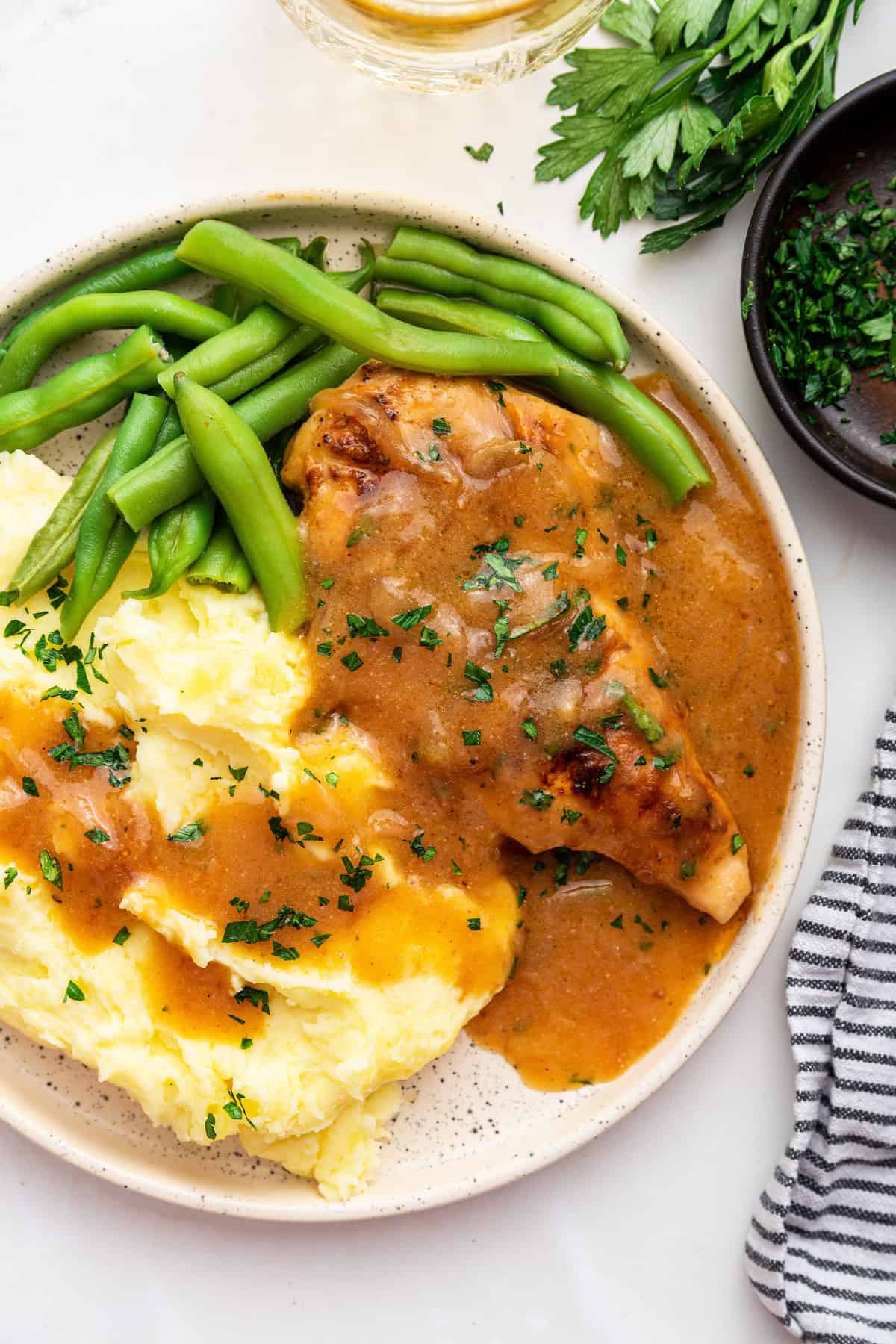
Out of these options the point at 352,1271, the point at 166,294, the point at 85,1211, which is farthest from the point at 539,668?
the point at 85,1211

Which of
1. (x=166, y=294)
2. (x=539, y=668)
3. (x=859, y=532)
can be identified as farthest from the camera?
(x=859, y=532)

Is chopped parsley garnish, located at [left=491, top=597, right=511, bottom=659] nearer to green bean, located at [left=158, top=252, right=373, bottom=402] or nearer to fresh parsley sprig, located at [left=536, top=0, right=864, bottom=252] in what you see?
green bean, located at [left=158, top=252, right=373, bottom=402]

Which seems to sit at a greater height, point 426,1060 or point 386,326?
point 386,326

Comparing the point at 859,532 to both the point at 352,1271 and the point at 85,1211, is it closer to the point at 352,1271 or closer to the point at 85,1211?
the point at 352,1271

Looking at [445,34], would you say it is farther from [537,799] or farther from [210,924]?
[210,924]

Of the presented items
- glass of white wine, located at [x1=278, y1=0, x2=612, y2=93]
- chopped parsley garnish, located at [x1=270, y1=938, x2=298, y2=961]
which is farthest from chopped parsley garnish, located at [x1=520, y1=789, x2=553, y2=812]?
glass of white wine, located at [x1=278, y1=0, x2=612, y2=93]

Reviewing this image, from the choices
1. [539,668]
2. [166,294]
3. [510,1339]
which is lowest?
[510,1339]

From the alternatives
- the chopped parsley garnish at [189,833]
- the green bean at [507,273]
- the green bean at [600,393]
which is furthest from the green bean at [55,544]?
the green bean at [507,273]
